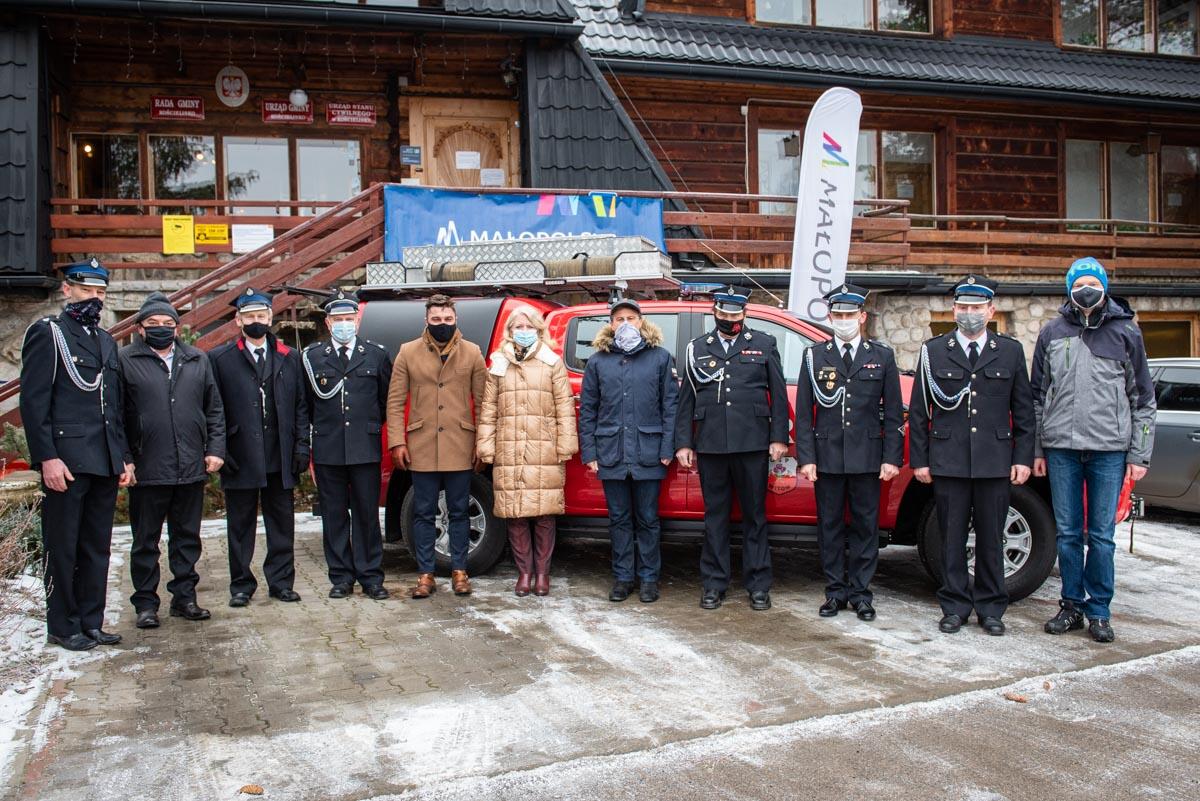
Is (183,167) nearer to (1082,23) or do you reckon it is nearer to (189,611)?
(189,611)

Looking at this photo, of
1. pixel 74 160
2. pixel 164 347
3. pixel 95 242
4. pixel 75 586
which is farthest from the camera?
pixel 74 160

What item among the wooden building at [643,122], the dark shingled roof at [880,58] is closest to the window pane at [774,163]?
the wooden building at [643,122]

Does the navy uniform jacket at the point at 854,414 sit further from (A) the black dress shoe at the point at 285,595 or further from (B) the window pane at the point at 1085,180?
(B) the window pane at the point at 1085,180

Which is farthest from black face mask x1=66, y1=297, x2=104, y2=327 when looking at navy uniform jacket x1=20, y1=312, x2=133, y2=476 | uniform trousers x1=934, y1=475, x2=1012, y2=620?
uniform trousers x1=934, y1=475, x2=1012, y2=620

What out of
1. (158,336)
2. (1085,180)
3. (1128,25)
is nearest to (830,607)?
(158,336)

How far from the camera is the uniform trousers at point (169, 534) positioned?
19.6ft

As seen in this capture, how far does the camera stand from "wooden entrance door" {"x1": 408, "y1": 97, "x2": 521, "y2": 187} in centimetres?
1458

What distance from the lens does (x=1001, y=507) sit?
19.0ft

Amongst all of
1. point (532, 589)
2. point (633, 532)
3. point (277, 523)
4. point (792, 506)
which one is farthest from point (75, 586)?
point (792, 506)

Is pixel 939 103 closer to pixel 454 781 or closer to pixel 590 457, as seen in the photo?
pixel 590 457

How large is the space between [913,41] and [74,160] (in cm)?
1257

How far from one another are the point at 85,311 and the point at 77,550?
131 centimetres

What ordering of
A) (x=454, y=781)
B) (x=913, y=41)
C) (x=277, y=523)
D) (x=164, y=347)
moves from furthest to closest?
(x=913, y=41) < (x=277, y=523) < (x=164, y=347) < (x=454, y=781)

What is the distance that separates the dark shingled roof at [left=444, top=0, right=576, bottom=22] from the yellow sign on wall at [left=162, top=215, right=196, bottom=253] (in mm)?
4176
